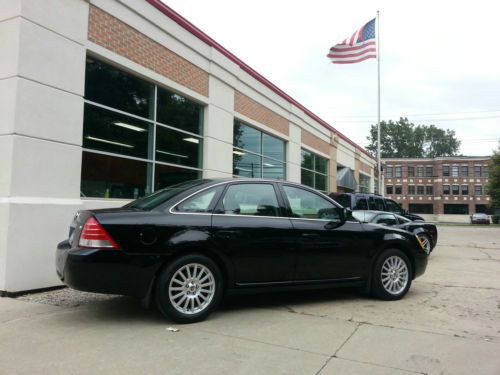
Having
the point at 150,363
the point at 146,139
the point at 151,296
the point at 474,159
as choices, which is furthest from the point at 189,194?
the point at 474,159

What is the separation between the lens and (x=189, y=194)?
494 cm

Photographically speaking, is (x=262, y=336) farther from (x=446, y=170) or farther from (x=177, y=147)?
(x=446, y=170)

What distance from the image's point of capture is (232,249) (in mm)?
4859

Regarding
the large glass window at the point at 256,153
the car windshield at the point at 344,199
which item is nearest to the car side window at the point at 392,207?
→ the car windshield at the point at 344,199

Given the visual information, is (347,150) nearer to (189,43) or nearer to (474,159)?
(189,43)

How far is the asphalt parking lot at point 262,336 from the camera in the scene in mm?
3512

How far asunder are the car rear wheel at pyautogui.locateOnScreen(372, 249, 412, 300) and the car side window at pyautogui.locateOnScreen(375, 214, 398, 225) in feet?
11.2

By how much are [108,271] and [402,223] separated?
7708 mm

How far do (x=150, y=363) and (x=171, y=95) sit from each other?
7494 mm

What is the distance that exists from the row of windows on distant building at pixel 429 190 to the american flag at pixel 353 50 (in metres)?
55.2

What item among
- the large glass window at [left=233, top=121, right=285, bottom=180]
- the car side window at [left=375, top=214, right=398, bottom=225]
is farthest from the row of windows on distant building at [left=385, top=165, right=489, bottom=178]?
the car side window at [left=375, top=214, right=398, bottom=225]

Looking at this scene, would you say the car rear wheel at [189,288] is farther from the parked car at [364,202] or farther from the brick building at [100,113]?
the parked car at [364,202]

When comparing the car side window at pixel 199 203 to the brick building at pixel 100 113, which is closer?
the car side window at pixel 199 203

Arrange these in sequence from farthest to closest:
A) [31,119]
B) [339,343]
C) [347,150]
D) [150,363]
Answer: [347,150]
[31,119]
[339,343]
[150,363]
